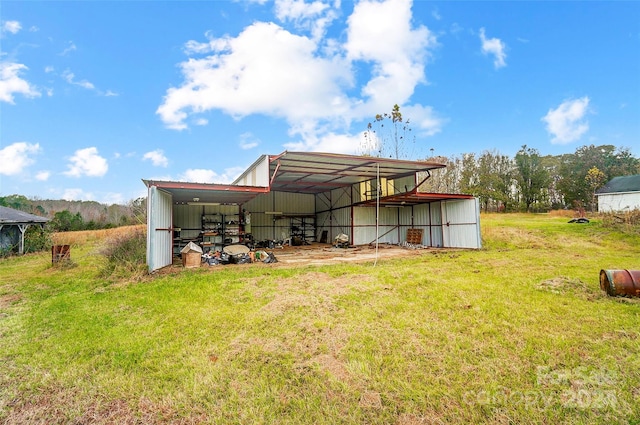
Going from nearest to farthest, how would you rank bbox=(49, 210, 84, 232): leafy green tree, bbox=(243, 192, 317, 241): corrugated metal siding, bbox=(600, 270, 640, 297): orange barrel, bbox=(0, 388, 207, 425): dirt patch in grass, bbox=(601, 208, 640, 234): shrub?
bbox=(0, 388, 207, 425): dirt patch in grass → bbox=(600, 270, 640, 297): orange barrel → bbox=(601, 208, 640, 234): shrub → bbox=(243, 192, 317, 241): corrugated metal siding → bbox=(49, 210, 84, 232): leafy green tree

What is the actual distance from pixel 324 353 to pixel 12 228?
1917cm

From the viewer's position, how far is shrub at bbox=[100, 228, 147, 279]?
7785 mm

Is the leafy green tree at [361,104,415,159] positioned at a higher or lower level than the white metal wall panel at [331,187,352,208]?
higher

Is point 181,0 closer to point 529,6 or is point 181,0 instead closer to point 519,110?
point 529,6

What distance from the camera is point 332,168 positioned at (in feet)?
41.2

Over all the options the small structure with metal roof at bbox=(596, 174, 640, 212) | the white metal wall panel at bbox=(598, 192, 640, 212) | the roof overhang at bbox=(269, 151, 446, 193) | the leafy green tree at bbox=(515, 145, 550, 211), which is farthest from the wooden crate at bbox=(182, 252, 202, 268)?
the leafy green tree at bbox=(515, 145, 550, 211)

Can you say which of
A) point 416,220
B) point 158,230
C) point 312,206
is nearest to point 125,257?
point 158,230

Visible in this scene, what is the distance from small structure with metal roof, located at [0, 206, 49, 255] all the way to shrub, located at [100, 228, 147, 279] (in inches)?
365

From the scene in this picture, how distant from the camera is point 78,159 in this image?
54.1 ft

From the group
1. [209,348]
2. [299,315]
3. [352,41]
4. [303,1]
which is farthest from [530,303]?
[352,41]

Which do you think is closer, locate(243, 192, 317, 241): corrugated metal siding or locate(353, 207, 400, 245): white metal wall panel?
locate(353, 207, 400, 245): white metal wall panel

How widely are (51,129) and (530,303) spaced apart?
19055 millimetres

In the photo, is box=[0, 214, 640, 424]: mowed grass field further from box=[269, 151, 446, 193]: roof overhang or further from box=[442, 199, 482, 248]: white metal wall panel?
box=[442, 199, 482, 248]: white metal wall panel

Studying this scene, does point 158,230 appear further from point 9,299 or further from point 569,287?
point 569,287
